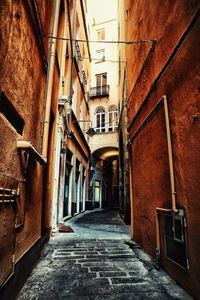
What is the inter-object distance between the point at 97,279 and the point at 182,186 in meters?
1.84

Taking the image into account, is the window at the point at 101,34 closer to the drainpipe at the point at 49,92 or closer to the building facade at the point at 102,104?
the building facade at the point at 102,104

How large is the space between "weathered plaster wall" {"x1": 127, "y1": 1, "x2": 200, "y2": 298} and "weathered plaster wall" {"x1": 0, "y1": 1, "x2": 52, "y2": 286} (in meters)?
2.12

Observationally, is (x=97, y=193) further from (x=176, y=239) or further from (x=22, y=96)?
(x=22, y=96)

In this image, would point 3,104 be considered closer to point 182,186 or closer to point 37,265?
point 182,186

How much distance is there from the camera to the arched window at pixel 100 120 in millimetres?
20406

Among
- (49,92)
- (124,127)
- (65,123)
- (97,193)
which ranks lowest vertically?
(97,193)

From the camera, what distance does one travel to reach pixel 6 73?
214 cm

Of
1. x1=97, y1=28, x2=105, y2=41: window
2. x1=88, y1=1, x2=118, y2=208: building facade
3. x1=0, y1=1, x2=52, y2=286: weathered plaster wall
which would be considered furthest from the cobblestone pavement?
x1=97, y1=28, x2=105, y2=41: window

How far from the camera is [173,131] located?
301 cm

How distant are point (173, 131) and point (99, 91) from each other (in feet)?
65.3

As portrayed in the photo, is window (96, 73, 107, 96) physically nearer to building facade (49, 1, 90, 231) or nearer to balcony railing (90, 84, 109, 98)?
balcony railing (90, 84, 109, 98)

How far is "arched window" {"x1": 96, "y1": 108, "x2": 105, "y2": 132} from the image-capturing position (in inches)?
803

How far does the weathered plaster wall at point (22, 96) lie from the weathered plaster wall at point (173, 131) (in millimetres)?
2121

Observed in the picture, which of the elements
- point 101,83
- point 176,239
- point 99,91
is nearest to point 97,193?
point 99,91
